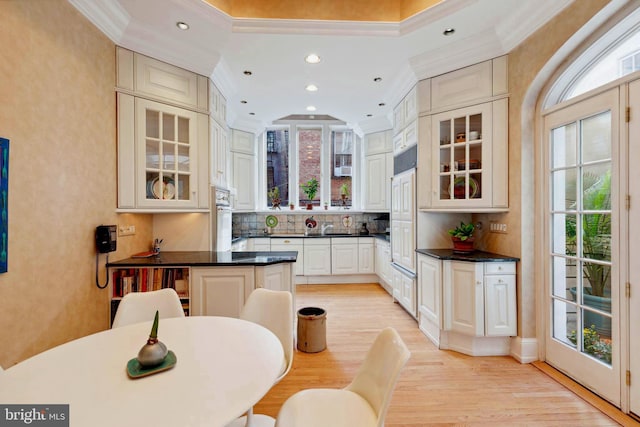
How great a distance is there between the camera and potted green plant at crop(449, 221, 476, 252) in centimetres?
299

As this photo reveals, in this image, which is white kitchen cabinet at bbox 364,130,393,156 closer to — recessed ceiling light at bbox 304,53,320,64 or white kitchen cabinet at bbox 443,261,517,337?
recessed ceiling light at bbox 304,53,320,64

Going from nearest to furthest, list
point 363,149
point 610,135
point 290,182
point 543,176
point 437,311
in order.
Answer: point 610,135 → point 543,176 → point 437,311 → point 363,149 → point 290,182

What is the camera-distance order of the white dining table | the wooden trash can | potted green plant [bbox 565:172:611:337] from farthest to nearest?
the wooden trash can
potted green plant [bbox 565:172:611:337]
the white dining table

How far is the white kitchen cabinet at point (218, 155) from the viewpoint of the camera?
3248 mm

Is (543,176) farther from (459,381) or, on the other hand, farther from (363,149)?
(363,149)

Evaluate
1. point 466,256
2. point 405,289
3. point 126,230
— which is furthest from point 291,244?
point 466,256

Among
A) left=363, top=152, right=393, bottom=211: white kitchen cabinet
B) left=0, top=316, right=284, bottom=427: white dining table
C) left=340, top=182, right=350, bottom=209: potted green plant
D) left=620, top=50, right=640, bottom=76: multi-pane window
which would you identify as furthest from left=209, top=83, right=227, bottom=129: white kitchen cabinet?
left=620, top=50, right=640, bottom=76: multi-pane window

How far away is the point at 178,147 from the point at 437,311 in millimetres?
3093

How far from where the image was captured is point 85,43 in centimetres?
227

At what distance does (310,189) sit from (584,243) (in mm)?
4307

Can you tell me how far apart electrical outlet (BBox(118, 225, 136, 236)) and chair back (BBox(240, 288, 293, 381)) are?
1.58m

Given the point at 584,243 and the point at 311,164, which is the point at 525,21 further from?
the point at 311,164

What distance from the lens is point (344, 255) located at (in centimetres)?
528

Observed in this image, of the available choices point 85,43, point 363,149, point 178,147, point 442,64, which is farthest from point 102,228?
point 363,149
